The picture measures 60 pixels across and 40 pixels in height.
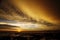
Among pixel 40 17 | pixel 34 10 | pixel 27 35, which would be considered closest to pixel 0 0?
pixel 34 10

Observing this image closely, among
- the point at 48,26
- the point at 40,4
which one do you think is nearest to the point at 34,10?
the point at 40,4

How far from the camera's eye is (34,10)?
1080 mm

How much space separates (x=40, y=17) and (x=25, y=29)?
0.44 meters

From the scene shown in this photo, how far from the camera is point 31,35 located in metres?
1.70

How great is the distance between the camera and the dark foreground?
65.3 inches

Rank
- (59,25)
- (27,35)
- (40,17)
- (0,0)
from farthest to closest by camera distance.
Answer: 1. (27,35)
2. (59,25)
3. (40,17)
4. (0,0)

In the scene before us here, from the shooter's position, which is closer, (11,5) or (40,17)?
(11,5)

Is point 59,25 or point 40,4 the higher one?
point 40,4

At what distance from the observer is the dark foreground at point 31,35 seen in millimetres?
1659

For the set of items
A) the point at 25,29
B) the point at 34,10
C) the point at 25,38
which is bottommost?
the point at 25,38

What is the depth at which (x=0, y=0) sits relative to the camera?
976 millimetres

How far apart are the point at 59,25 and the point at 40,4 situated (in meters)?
0.53

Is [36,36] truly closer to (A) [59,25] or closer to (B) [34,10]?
(A) [59,25]

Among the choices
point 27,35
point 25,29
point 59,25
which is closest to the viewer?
point 59,25
